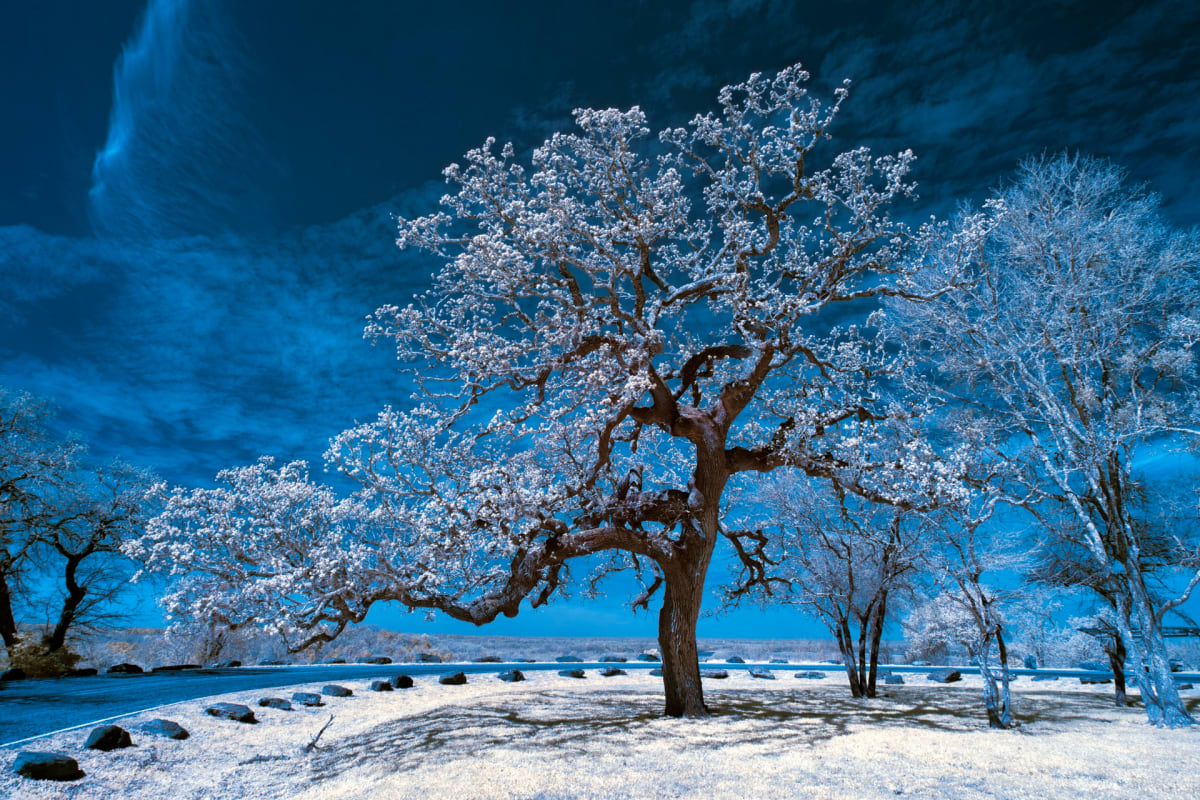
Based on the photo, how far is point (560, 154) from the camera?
12.1 m

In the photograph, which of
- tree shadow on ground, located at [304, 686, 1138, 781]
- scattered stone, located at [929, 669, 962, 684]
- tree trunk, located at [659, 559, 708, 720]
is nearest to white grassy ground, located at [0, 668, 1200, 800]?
tree shadow on ground, located at [304, 686, 1138, 781]

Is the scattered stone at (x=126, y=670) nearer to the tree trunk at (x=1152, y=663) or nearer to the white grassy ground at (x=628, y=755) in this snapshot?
the white grassy ground at (x=628, y=755)

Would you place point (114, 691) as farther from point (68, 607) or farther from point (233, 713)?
point (68, 607)

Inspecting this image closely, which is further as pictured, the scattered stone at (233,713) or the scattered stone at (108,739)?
the scattered stone at (233,713)

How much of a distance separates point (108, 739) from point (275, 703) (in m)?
4.64

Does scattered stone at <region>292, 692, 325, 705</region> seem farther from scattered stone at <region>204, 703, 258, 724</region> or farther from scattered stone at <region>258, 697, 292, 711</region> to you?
scattered stone at <region>204, 703, 258, 724</region>

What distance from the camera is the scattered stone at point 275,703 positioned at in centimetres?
1371

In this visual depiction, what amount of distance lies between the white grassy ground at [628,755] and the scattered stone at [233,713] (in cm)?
16

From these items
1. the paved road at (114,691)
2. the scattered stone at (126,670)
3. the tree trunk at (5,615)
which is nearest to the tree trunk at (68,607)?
the tree trunk at (5,615)

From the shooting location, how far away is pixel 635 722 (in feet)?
38.2

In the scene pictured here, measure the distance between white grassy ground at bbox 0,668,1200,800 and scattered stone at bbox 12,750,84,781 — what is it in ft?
0.49

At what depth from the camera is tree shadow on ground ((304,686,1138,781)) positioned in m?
→ 9.82

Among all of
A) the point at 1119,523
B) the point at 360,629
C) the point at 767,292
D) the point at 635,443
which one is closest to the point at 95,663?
the point at 360,629

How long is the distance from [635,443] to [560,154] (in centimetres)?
694
